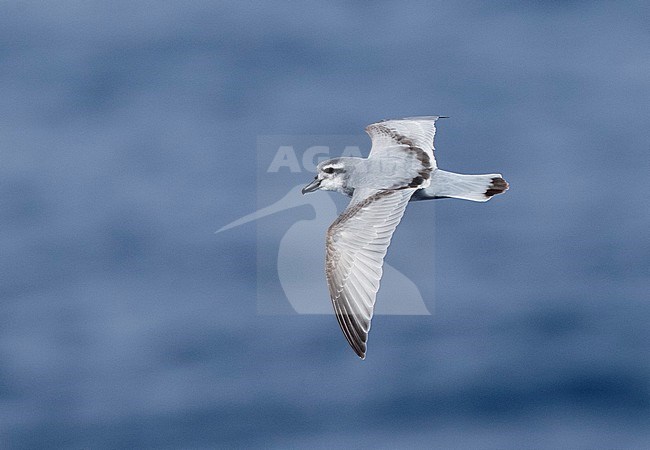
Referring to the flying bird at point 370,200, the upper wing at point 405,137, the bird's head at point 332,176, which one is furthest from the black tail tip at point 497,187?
the bird's head at point 332,176

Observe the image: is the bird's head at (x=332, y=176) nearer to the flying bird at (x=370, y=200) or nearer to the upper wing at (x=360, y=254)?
the flying bird at (x=370, y=200)

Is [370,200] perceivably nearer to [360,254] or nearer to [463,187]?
[360,254]

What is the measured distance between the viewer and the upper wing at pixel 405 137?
16938mm

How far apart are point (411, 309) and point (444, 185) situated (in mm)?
8407

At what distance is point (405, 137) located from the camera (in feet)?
57.3

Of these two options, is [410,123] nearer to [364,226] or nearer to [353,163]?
[353,163]

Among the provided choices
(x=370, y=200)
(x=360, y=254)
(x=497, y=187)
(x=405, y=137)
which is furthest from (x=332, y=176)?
(x=497, y=187)

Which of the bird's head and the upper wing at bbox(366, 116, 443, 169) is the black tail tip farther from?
the bird's head

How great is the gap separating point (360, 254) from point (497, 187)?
7.94 feet

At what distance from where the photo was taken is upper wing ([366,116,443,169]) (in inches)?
667

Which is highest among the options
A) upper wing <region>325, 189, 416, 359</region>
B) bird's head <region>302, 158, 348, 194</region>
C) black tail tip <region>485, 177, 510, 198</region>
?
bird's head <region>302, 158, 348, 194</region>

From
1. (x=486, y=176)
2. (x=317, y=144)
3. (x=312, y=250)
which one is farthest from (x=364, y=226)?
(x=317, y=144)

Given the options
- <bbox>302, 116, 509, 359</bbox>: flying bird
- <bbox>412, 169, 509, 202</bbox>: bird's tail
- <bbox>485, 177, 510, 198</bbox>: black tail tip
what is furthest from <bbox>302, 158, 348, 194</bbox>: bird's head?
<bbox>485, 177, 510, 198</bbox>: black tail tip

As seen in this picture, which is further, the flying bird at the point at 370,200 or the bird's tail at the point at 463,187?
the bird's tail at the point at 463,187
